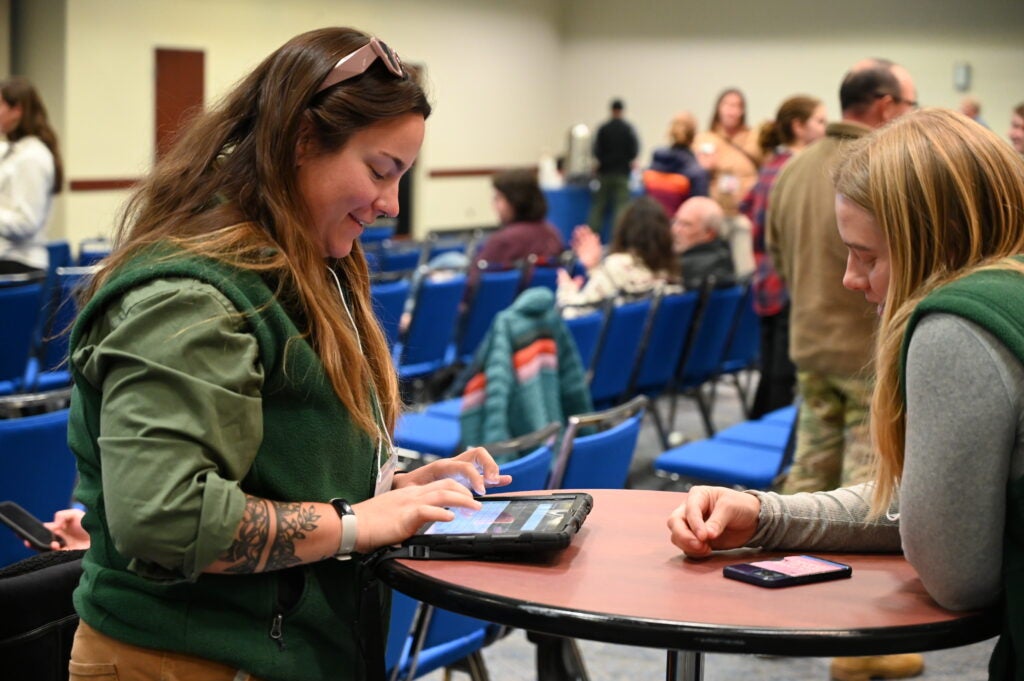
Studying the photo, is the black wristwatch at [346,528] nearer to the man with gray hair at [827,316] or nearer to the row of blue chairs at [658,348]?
the man with gray hair at [827,316]

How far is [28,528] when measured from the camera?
2049 millimetres

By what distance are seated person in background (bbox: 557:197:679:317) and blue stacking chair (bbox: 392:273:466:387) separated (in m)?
0.48

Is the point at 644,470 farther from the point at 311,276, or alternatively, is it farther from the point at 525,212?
the point at 311,276

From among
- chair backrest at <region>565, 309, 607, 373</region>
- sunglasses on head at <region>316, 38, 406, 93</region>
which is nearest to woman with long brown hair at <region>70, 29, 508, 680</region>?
sunglasses on head at <region>316, 38, 406, 93</region>

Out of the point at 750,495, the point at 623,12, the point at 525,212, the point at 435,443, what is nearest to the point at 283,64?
the point at 750,495

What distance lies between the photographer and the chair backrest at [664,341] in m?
5.12

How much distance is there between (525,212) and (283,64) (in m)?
5.03

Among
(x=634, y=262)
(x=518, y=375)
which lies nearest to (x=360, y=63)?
(x=518, y=375)

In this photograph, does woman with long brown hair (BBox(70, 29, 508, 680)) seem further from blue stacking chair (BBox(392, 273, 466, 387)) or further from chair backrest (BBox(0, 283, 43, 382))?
blue stacking chair (BBox(392, 273, 466, 387))

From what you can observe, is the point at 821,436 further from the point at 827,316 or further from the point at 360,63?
the point at 360,63

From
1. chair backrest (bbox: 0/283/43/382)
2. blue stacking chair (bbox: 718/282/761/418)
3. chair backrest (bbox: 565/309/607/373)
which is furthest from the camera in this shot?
blue stacking chair (bbox: 718/282/761/418)

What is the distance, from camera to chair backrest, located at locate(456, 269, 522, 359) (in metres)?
5.65

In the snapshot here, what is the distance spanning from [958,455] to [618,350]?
12.0ft

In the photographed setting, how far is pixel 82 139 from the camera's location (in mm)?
10547
